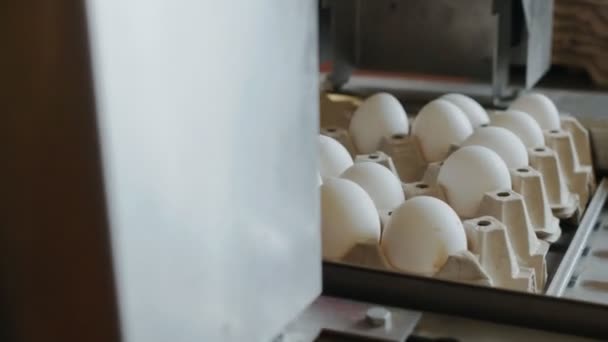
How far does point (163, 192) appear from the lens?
0.43 meters

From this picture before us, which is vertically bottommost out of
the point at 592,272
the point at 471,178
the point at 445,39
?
the point at 592,272

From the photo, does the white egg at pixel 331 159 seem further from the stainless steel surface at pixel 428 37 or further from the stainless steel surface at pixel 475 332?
the stainless steel surface at pixel 428 37

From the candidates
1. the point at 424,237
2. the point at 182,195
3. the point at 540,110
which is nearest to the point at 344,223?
the point at 424,237

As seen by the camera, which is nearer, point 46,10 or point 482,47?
point 46,10

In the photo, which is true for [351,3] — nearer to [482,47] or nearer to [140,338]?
[482,47]

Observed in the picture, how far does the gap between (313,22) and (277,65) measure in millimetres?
55

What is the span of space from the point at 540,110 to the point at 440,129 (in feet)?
0.66

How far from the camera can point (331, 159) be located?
104 centimetres

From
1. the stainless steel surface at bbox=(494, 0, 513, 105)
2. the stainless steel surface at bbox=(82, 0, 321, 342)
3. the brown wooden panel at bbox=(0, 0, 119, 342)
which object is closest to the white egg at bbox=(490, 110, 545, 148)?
the stainless steel surface at bbox=(494, 0, 513, 105)

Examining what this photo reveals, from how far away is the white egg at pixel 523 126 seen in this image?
1.19 meters

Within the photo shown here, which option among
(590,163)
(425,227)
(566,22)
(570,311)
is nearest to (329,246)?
(425,227)

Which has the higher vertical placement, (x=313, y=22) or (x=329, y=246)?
(x=313, y=22)

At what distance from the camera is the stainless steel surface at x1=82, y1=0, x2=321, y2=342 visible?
1.30 ft

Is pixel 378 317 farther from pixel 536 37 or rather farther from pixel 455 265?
pixel 536 37
